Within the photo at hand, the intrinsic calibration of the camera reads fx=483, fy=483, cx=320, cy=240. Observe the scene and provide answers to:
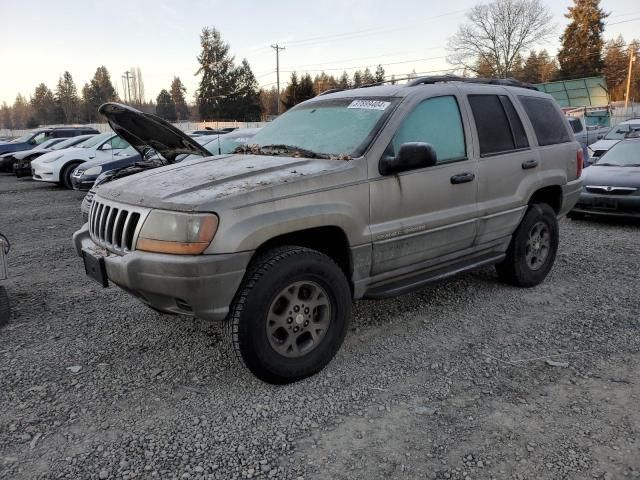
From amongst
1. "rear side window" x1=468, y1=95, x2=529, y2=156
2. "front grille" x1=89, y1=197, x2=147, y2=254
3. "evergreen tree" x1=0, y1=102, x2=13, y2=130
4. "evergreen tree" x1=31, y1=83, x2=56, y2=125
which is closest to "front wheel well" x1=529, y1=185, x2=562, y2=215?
"rear side window" x1=468, y1=95, x2=529, y2=156

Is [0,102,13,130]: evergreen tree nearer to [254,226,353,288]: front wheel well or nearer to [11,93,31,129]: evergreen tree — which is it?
[11,93,31,129]: evergreen tree

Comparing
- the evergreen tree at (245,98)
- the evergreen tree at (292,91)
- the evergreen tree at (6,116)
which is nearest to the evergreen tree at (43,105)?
the evergreen tree at (6,116)

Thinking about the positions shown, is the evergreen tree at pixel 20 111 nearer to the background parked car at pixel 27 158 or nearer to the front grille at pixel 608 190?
the background parked car at pixel 27 158

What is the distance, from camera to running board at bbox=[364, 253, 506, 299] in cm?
344

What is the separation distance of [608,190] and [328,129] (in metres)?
5.92

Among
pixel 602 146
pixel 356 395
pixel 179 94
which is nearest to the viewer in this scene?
pixel 356 395

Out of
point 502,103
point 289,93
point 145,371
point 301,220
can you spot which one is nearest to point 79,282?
point 145,371

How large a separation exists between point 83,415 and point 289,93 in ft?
185

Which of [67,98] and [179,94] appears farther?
[179,94]

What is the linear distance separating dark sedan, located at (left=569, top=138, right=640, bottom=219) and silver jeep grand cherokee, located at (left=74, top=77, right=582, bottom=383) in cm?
354

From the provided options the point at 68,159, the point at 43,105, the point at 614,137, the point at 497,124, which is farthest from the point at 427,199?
the point at 43,105

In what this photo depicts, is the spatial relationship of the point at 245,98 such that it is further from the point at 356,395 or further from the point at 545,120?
the point at 356,395

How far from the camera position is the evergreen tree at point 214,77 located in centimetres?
6525

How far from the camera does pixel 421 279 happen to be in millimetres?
3682
